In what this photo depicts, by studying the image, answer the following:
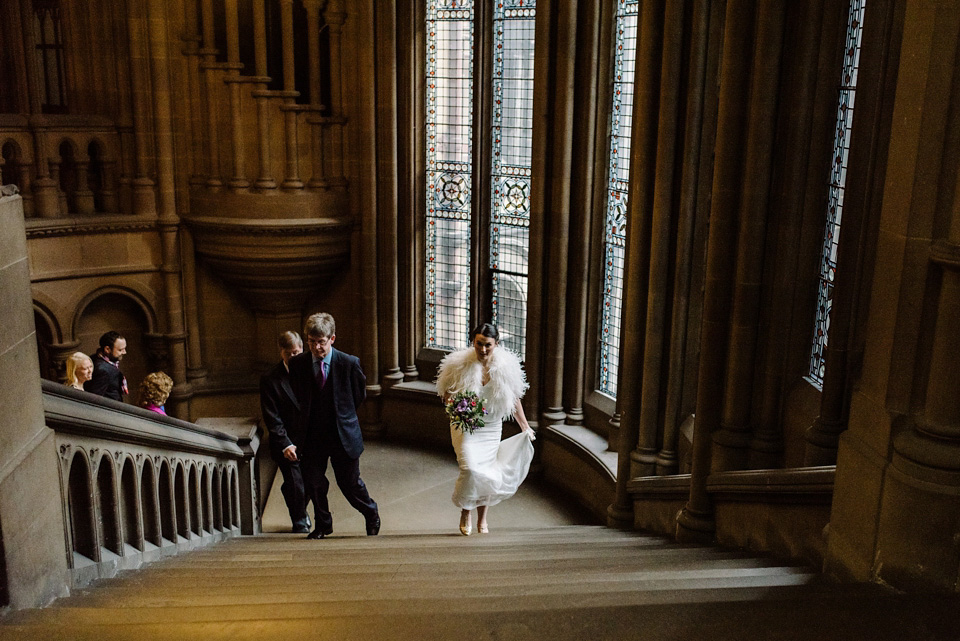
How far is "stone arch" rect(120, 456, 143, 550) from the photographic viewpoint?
141 inches

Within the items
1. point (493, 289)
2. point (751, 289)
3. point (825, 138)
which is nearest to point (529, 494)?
point (493, 289)

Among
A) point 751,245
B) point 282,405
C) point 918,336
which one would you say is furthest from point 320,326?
point 918,336

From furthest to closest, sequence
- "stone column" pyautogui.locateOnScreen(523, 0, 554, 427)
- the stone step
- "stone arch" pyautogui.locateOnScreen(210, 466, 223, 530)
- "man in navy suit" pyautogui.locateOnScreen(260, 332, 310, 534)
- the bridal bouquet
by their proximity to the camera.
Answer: "stone column" pyautogui.locateOnScreen(523, 0, 554, 427), the bridal bouquet, "man in navy suit" pyautogui.locateOnScreen(260, 332, 310, 534), "stone arch" pyautogui.locateOnScreen(210, 466, 223, 530), the stone step

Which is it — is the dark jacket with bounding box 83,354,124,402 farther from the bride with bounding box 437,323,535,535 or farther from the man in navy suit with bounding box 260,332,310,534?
the bride with bounding box 437,323,535,535

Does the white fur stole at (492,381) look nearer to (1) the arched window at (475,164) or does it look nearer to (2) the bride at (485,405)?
(2) the bride at (485,405)

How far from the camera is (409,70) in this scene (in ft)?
27.6

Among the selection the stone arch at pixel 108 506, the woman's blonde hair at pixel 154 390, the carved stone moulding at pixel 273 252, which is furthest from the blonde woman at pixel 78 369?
the carved stone moulding at pixel 273 252

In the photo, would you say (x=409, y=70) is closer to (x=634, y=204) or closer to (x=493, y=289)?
(x=493, y=289)

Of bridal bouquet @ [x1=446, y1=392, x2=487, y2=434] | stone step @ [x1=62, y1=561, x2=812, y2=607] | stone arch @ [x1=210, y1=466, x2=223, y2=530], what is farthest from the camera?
bridal bouquet @ [x1=446, y1=392, x2=487, y2=434]

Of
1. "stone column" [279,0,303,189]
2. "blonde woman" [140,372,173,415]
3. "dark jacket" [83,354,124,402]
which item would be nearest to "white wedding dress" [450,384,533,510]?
"blonde woman" [140,372,173,415]

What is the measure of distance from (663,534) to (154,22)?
19.3 feet

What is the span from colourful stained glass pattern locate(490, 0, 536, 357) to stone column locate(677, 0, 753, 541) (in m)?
3.24

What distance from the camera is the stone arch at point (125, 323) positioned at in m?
8.30

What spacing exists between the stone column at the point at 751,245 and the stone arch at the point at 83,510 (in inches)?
118
